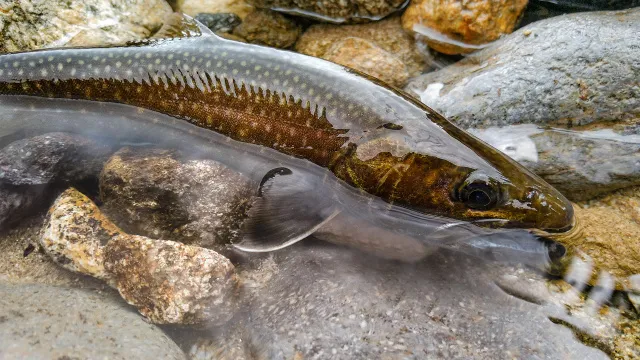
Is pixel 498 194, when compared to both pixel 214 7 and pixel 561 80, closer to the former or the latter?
pixel 561 80

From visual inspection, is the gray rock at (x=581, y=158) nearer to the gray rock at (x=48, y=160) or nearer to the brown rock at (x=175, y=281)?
the brown rock at (x=175, y=281)

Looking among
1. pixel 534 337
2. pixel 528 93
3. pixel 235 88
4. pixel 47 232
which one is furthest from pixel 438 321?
pixel 47 232

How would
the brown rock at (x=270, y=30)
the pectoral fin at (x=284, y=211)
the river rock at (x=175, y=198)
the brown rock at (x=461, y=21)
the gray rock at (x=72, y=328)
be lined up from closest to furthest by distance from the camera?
the gray rock at (x=72, y=328)
the pectoral fin at (x=284, y=211)
the river rock at (x=175, y=198)
the brown rock at (x=461, y=21)
the brown rock at (x=270, y=30)

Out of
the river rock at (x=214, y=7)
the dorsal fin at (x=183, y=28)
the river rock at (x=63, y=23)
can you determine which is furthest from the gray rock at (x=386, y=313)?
the river rock at (x=214, y=7)

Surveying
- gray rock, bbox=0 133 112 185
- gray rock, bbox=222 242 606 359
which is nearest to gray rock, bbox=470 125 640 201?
gray rock, bbox=222 242 606 359

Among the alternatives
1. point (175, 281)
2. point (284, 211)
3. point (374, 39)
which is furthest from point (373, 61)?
point (175, 281)

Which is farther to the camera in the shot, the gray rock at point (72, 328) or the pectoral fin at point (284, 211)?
the pectoral fin at point (284, 211)
